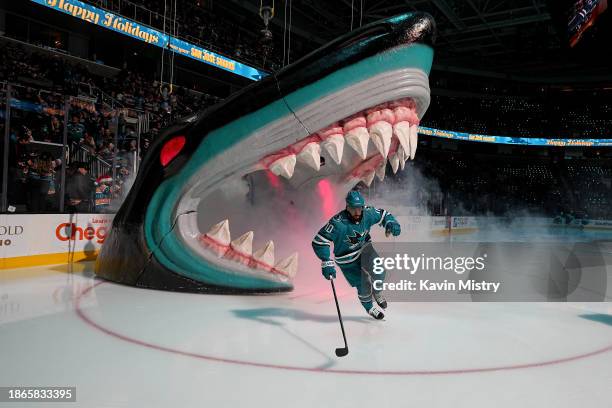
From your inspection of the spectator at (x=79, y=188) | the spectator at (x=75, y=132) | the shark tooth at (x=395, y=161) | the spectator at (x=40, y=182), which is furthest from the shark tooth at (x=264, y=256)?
the spectator at (x=75, y=132)

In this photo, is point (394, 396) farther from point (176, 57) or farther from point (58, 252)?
point (176, 57)

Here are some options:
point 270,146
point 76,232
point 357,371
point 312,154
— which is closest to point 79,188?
point 76,232

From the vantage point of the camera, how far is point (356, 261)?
131 inches

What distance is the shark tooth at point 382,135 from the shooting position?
3.00m

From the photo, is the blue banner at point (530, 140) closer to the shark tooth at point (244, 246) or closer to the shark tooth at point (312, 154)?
the shark tooth at point (244, 246)

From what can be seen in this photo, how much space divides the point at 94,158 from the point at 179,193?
5.44 m

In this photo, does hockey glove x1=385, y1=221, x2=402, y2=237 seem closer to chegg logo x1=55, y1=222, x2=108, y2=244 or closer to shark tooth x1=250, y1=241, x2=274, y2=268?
shark tooth x1=250, y1=241, x2=274, y2=268

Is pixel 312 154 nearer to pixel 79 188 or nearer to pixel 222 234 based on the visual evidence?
pixel 222 234

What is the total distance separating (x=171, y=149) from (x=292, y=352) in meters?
2.03

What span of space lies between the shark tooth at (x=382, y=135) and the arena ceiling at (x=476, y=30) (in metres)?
14.6

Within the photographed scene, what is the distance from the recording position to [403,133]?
3.12 metres

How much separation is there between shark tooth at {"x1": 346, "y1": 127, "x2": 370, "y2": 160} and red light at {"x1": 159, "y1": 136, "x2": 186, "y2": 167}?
1.38m

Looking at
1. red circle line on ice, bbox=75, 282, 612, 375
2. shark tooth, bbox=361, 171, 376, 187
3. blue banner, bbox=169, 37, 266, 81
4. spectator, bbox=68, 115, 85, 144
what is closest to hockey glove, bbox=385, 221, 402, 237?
shark tooth, bbox=361, 171, 376, 187

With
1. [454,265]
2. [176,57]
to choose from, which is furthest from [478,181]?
[454,265]
